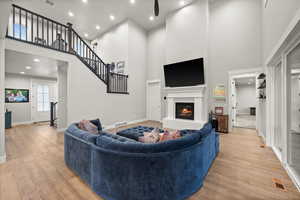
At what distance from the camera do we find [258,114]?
15.5ft

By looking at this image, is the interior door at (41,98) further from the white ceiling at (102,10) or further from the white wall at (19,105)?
the white ceiling at (102,10)

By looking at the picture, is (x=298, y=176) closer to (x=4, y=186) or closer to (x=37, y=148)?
(x=4, y=186)

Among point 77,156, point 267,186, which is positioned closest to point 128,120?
point 77,156

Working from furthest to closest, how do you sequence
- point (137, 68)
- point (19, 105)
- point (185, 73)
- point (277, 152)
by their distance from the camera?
point (137, 68) → point (19, 105) → point (185, 73) → point (277, 152)

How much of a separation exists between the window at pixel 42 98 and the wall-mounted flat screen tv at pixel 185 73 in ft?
22.5

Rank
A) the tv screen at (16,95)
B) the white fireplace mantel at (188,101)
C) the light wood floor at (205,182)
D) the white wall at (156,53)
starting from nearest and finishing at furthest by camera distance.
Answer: the light wood floor at (205,182)
the white fireplace mantel at (188,101)
the tv screen at (16,95)
the white wall at (156,53)

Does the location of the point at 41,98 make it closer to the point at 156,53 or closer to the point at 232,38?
the point at 156,53

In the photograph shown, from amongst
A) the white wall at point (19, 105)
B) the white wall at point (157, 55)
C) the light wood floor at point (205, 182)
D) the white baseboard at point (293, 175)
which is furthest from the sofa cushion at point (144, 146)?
the white wall at point (19, 105)

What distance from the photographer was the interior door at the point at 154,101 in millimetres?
6988

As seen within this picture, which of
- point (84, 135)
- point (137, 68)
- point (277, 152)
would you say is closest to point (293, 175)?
point (277, 152)

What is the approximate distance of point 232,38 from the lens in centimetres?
479

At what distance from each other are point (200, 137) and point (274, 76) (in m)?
3.01

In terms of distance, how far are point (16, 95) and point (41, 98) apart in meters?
1.01

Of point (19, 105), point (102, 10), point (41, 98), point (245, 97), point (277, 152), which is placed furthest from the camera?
point (245, 97)
